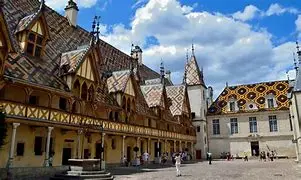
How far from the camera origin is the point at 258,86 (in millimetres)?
48188

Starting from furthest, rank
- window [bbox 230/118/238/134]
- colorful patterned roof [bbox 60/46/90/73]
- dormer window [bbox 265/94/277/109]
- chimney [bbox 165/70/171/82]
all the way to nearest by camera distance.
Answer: chimney [bbox 165/70/171/82]
window [bbox 230/118/238/134]
dormer window [bbox 265/94/277/109]
colorful patterned roof [bbox 60/46/90/73]

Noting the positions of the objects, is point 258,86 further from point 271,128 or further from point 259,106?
point 271,128

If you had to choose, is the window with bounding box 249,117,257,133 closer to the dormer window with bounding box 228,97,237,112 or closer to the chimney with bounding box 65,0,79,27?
the dormer window with bounding box 228,97,237,112

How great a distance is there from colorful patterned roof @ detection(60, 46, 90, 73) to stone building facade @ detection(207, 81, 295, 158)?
31225 millimetres

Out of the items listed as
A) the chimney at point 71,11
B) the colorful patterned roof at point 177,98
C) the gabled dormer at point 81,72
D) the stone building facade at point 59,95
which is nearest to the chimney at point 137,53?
the colorful patterned roof at point 177,98

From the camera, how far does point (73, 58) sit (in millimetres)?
20953

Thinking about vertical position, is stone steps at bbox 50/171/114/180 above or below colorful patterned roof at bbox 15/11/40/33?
below

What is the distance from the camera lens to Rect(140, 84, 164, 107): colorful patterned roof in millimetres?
32737

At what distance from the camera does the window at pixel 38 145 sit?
18.2 metres

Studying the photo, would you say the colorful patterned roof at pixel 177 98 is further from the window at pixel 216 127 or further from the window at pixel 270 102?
the window at pixel 270 102

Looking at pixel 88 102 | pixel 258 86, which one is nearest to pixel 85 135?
pixel 88 102

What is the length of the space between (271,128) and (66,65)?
3393 centimetres

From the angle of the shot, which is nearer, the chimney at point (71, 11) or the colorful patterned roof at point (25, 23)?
the colorful patterned roof at point (25, 23)

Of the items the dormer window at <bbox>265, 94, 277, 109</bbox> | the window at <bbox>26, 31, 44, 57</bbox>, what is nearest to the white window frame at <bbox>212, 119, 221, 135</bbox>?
the dormer window at <bbox>265, 94, 277, 109</bbox>
